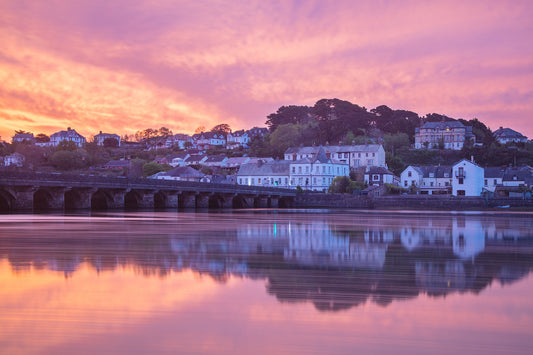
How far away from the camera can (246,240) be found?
22.1 metres

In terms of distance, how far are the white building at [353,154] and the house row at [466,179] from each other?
16.3m

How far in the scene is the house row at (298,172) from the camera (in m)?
104

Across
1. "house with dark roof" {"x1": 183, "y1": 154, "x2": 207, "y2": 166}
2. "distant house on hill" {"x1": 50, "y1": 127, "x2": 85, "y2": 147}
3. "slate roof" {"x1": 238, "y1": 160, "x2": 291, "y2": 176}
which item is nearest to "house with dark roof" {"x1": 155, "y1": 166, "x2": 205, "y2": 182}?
"slate roof" {"x1": 238, "y1": 160, "x2": 291, "y2": 176}

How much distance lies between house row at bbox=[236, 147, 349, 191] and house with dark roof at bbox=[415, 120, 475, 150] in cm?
3795

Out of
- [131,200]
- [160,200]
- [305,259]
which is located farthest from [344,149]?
[305,259]

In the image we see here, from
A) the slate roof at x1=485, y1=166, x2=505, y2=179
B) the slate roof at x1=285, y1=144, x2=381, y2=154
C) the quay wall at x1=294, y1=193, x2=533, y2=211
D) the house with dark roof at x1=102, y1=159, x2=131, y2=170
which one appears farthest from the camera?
the house with dark roof at x1=102, y1=159, x2=131, y2=170

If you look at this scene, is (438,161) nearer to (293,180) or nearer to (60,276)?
(293,180)

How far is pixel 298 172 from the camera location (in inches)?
4181

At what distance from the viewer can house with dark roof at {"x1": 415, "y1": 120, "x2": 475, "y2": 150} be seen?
13962cm

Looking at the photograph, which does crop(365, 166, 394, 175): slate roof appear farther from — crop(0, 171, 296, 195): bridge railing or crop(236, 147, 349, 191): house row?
crop(0, 171, 296, 195): bridge railing

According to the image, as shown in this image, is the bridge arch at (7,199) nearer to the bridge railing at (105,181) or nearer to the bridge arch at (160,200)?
the bridge railing at (105,181)

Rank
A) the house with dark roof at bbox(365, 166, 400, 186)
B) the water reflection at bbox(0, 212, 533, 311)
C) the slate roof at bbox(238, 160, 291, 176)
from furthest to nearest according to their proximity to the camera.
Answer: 1. the slate roof at bbox(238, 160, 291, 176)
2. the house with dark roof at bbox(365, 166, 400, 186)
3. the water reflection at bbox(0, 212, 533, 311)

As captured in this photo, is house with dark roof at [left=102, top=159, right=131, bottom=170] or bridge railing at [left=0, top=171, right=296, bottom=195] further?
house with dark roof at [left=102, top=159, right=131, bottom=170]

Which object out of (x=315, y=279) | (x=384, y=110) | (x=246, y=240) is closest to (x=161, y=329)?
(x=315, y=279)
